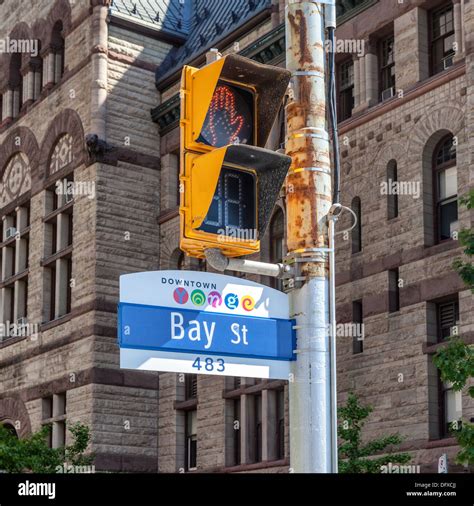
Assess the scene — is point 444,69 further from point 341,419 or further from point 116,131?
point 116,131

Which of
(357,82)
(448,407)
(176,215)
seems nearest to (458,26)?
(357,82)

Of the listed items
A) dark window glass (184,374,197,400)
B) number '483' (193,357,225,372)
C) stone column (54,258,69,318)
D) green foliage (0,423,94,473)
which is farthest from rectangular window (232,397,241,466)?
number '483' (193,357,225,372)

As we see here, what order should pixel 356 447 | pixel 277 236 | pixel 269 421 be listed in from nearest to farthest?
pixel 356 447 < pixel 269 421 < pixel 277 236

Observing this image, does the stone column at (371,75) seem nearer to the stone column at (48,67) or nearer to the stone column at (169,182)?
the stone column at (169,182)

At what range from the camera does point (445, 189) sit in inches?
1018

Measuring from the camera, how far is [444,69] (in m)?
25.8

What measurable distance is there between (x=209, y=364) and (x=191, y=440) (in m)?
28.3

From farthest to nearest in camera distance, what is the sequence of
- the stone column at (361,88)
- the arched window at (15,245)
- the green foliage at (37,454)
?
the arched window at (15,245)
the green foliage at (37,454)
the stone column at (361,88)

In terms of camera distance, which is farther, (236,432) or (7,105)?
(7,105)

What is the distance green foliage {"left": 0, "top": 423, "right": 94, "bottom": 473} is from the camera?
2959 cm

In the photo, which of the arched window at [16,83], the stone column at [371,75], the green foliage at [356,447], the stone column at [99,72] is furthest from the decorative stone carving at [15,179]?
the green foliage at [356,447]

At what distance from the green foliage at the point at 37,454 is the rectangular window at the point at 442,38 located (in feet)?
44.9

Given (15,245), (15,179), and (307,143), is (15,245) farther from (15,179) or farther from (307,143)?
(307,143)

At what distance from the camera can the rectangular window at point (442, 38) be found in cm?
2628
